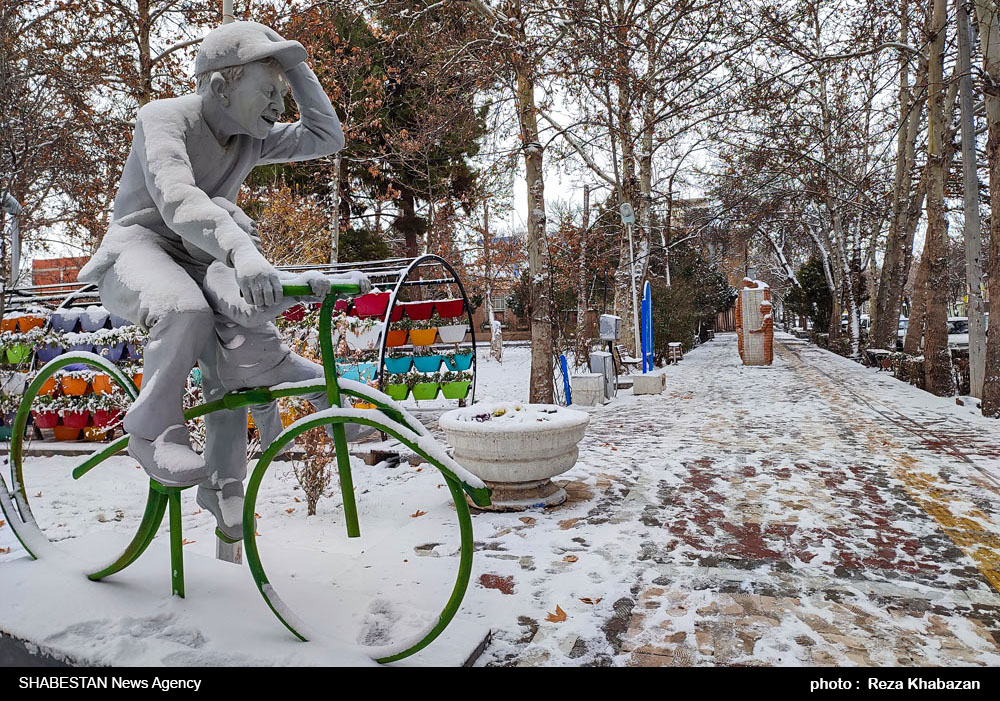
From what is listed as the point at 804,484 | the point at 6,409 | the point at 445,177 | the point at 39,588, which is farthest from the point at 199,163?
the point at 445,177

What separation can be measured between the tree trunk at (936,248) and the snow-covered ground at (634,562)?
13.5 ft

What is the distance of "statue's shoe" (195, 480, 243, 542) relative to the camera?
263cm

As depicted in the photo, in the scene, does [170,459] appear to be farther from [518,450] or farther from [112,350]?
[112,350]

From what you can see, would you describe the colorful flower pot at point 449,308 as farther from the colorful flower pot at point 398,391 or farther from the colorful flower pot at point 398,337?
the colorful flower pot at point 398,391

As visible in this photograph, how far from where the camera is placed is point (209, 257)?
259 centimetres

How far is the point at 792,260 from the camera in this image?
5034cm

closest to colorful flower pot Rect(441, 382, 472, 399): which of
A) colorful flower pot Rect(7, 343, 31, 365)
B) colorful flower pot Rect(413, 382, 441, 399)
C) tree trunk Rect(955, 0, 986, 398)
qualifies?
colorful flower pot Rect(413, 382, 441, 399)

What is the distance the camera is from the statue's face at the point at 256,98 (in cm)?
243

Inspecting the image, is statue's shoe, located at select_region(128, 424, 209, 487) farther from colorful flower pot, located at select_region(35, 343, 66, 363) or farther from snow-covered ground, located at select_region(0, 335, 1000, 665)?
colorful flower pot, located at select_region(35, 343, 66, 363)

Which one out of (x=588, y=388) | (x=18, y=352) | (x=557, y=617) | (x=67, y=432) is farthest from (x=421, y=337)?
(x=557, y=617)

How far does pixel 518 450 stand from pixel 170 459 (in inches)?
126

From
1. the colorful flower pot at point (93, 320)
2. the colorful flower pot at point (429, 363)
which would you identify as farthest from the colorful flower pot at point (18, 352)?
the colorful flower pot at point (429, 363)
